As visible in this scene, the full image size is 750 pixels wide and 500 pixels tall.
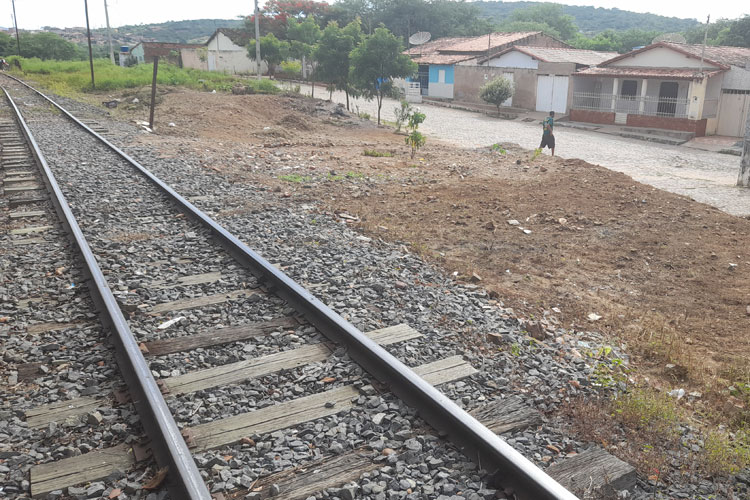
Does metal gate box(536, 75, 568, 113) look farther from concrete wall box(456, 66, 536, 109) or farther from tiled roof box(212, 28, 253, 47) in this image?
tiled roof box(212, 28, 253, 47)

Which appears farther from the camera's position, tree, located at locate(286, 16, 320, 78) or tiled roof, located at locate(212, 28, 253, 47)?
tiled roof, located at locate(212, 28, 253, 47)

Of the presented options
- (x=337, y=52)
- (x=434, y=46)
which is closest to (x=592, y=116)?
(x=337, y=52)

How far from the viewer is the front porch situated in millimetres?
32750

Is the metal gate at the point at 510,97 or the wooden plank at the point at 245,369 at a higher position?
the metal gate at the point at 510,97

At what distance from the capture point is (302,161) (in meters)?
13.7

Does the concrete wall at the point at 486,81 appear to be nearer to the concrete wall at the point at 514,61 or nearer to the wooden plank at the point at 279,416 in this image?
the concrete wall at the point at 514,61

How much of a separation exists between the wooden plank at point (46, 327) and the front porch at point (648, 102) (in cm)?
3403

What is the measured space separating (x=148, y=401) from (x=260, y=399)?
67 cm

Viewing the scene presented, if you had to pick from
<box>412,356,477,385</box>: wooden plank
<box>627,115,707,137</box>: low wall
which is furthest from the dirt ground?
<box>627,115,707,137</box>: low wall

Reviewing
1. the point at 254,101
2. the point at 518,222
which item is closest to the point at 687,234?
the point at 518,222

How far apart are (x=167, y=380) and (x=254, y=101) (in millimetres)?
25772

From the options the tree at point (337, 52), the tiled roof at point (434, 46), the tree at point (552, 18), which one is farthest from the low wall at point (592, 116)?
the tree at point (552, 18)

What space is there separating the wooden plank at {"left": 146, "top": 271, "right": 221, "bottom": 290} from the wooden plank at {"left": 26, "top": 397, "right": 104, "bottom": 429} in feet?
6.30

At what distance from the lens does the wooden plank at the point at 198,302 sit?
5.09m
